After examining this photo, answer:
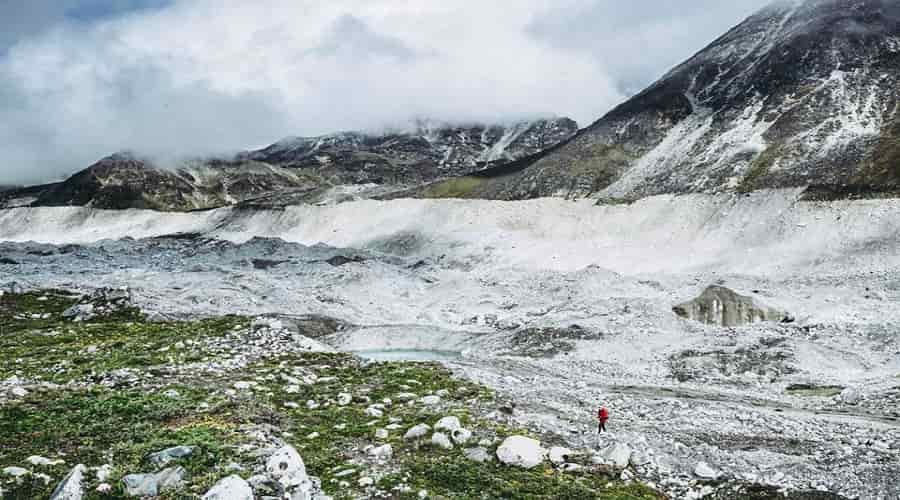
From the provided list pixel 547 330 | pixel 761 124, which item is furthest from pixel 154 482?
pixel 761 124

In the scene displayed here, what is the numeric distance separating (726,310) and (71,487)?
1476 inches

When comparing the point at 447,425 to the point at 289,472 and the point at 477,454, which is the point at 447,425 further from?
the point at 289,472

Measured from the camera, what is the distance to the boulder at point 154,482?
1245cm

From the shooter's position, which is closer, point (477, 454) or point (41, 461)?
point (41, 461)

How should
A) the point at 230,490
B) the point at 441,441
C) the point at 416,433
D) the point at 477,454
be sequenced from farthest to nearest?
the point at 416,433 → the point at 441,441 → the point at 477,454 → the point at 230,490

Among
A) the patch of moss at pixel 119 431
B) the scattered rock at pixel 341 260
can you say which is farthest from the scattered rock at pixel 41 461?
the scattered rock at pixel 341 260

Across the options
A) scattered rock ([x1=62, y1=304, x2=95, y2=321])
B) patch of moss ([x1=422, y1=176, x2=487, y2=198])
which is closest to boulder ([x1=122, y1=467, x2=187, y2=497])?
scattered rock ([x1=62, y1=304, x2=95, y2=321])

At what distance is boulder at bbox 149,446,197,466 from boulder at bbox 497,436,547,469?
6.60m

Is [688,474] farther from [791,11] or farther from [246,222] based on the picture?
[791,11]

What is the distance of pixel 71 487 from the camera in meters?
12.2

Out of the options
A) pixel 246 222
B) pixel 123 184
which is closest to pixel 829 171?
pixel 246 222

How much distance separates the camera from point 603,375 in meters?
32.5

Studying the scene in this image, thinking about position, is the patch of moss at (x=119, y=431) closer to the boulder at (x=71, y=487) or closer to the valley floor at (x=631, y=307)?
the boulder at (x=71, y=487)

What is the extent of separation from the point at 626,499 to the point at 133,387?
14892 millimetres
